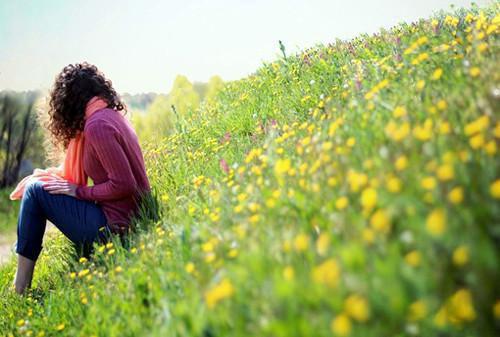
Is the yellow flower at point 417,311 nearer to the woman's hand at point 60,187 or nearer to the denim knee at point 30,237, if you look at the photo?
the woman's hand at point 60,187

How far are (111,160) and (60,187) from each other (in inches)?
25.9

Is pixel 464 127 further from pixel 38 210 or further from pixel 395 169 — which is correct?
pixel 38 210

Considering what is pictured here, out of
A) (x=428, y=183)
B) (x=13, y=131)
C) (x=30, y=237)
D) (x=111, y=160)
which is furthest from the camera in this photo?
(x=13, y=131)

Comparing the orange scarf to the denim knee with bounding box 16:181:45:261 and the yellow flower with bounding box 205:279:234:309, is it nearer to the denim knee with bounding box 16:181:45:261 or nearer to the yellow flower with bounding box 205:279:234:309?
the denim knee with bounding box 16:181:45:261

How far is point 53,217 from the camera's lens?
4930 millimetres

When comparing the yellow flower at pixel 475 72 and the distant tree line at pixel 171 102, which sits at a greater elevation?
the distant tree line at pixel 171 102

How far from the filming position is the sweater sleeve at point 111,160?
4.55 metres

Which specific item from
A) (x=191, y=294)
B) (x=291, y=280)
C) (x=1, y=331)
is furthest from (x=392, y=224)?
(x=1, y=331)

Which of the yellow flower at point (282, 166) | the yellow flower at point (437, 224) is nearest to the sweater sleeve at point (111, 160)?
the yellow flower at point (282, 166)

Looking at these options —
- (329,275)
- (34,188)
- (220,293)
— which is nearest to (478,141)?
(329,275)

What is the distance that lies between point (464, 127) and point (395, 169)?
0.43m

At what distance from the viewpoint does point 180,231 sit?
3.43 metres

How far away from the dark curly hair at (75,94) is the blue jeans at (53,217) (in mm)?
553

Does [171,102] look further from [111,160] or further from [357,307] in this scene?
[357,307]
